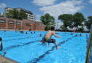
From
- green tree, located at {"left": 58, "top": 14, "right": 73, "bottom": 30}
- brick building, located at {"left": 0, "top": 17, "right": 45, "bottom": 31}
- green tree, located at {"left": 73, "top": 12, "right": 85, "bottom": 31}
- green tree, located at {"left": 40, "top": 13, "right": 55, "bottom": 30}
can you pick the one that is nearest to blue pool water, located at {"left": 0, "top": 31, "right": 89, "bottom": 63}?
brick building, located at {"left": 0, "top": 17, "right": 45, "bottom": 31}

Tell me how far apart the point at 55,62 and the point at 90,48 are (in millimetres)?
4956

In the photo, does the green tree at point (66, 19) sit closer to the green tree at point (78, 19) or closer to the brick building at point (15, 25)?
the green tree at point (78, 19)

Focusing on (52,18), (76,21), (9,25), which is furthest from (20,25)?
(76,21)

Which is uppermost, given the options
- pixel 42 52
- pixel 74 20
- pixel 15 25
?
pixel 74 20

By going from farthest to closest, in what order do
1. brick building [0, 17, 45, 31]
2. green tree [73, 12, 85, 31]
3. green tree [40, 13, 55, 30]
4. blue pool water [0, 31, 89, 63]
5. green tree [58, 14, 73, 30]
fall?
1. green tree [40, 13, 55, 30]
2. green tree [58, 14, 73, 30]
3. green tree [73, 12, 85, 31]
4. brick building [0, 17, 45, 31]
5. blue pool water [0, 31, 89, 63]

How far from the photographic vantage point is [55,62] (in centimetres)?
631

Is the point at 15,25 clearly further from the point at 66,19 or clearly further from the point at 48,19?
the point at 66,19

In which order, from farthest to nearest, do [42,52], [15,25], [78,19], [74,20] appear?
1. [74,20]
2. [78,19]
3. [15,25]
4. [42,52]

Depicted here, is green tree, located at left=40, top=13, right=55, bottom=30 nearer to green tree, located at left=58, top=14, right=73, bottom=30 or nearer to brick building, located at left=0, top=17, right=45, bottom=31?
green tree, located at left=58, top=14, right=73, bottom=30

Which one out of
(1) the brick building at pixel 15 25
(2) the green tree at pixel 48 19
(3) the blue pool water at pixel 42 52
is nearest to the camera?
(3) the blue pool water at pixel 42 52

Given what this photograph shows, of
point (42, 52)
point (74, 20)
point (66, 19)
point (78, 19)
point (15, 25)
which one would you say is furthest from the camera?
point (66, 19)

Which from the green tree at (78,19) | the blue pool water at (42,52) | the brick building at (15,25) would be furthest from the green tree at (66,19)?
the blue pool water at (42,52)

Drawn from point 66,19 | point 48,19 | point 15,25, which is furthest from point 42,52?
point 66,19

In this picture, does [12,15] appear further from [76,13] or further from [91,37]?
[91,37]
